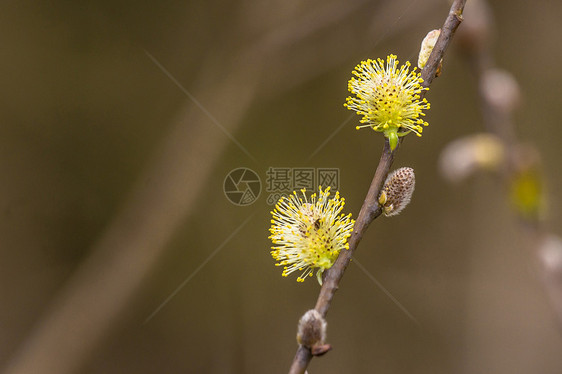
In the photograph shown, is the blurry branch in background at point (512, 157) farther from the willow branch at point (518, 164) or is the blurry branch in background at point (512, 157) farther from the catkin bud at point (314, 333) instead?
the catkin bud at point (314, 333)

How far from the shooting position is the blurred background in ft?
4.83

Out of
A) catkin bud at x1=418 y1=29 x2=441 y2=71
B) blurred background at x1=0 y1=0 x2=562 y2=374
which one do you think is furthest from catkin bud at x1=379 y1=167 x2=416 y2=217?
blurred background at x1=0 y1=0 x2=562 y2=374

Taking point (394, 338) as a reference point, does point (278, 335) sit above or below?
below

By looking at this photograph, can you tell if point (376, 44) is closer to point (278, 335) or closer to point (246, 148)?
point (246, 148)

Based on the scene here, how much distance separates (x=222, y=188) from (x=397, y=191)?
101 centimetres

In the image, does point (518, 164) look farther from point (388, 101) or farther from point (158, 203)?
point (158, 203)

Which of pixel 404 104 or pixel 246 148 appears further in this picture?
pixel 246 148

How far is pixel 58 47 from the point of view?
1.51 metres

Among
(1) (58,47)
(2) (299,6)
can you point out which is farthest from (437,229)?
(1) (58,47)

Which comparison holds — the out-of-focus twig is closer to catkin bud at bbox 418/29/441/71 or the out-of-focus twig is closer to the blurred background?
catkin bud at bbox 418/29/441/71

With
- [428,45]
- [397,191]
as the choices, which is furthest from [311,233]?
[428,45]

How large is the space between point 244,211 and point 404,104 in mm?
969

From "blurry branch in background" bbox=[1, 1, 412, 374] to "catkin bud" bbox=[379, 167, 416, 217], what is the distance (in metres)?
1.00

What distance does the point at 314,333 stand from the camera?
459 millimetres
